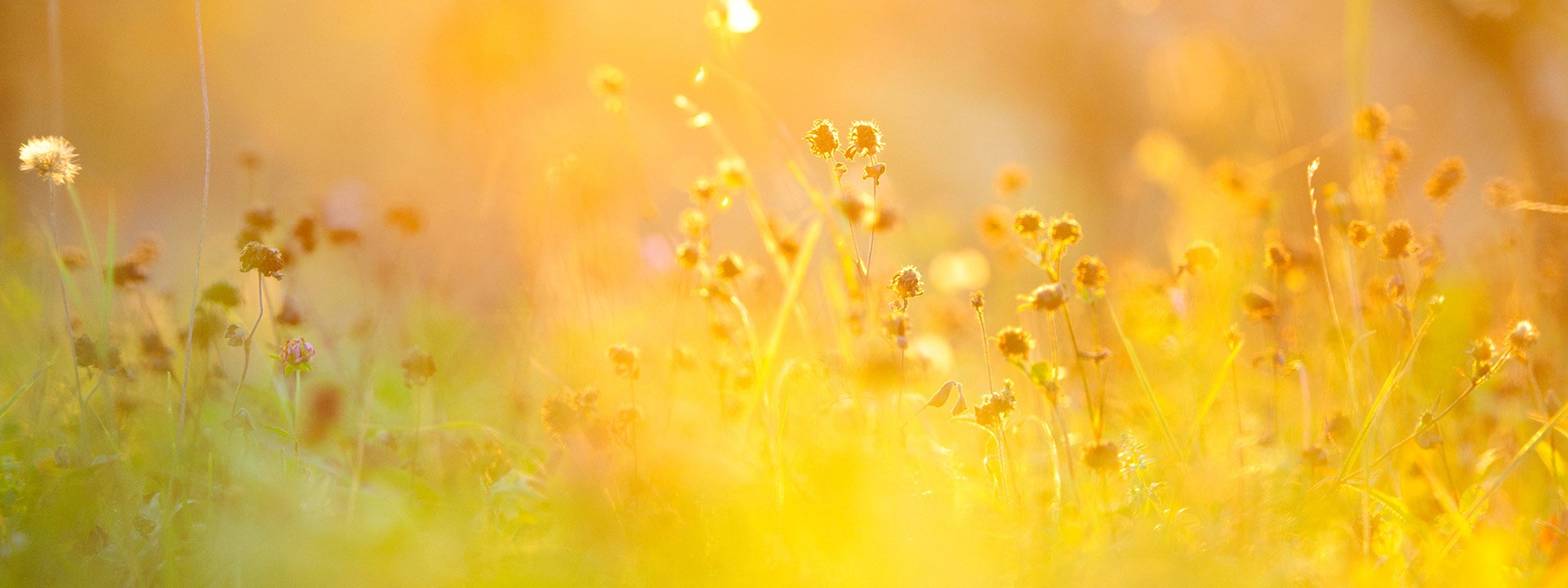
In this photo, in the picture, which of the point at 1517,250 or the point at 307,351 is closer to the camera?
the point at 307,351

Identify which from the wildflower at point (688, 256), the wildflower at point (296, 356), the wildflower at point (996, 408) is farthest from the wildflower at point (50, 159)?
the wildflower at point (996, 408)

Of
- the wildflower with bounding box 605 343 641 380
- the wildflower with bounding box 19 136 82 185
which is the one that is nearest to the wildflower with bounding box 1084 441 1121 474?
the wildflower with bounding box 605 343 641 380

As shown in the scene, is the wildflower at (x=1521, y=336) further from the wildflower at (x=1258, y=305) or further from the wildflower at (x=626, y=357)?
the wildflower at (x=626, y=357)

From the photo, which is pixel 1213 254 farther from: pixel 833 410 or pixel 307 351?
pixel 307 351

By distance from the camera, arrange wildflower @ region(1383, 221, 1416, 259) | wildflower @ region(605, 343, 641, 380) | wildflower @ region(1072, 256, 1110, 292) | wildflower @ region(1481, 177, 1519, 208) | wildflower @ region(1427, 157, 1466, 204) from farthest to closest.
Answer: wildflower @ region(1481, 177, 1519, 208) < wildflower @ region(1427, 157, 1466, 204) < wildflower @ region(605, 343, 641, 380) < wildflower @ region(1383, 221, 1416, 259) < wildflower @ region(1072, 256, 1110, 292)

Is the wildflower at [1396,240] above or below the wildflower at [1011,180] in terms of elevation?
below

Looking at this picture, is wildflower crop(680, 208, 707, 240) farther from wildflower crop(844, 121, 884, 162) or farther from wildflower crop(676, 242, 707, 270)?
wildflower crop(844, 121, 884, 162)

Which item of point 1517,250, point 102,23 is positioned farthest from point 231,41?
point 1517,250
